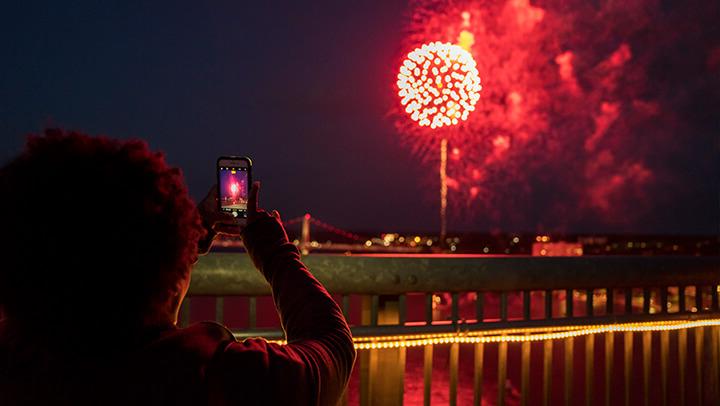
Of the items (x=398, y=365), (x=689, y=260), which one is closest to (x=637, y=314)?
(x=689, y=260)

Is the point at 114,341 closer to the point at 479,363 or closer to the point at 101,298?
the point at 101,298

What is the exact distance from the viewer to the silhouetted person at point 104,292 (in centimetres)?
122

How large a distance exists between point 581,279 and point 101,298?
9.07 ft

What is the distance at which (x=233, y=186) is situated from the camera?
2045 millimetres

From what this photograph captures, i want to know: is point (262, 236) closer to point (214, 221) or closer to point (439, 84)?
point (214, 221)

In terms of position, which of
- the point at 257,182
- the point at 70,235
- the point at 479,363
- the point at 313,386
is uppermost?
the point at 257,182

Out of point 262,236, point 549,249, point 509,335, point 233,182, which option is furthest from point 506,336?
point 549,249

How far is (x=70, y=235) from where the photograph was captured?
1204 millimetres

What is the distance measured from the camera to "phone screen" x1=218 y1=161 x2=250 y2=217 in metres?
1.95

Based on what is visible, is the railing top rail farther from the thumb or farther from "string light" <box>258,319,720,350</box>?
the thumb

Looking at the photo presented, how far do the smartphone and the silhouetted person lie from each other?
59cm

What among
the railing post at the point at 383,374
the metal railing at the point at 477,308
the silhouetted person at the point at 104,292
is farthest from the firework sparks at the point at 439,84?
the silhouetted person at the point at 104,292

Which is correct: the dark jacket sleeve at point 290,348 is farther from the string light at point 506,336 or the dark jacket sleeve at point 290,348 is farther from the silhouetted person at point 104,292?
the string light at point 506,336

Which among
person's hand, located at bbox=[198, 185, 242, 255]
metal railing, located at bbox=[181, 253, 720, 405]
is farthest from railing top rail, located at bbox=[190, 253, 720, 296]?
person's hand, located at bbox=[198, 185, 242, 255]
